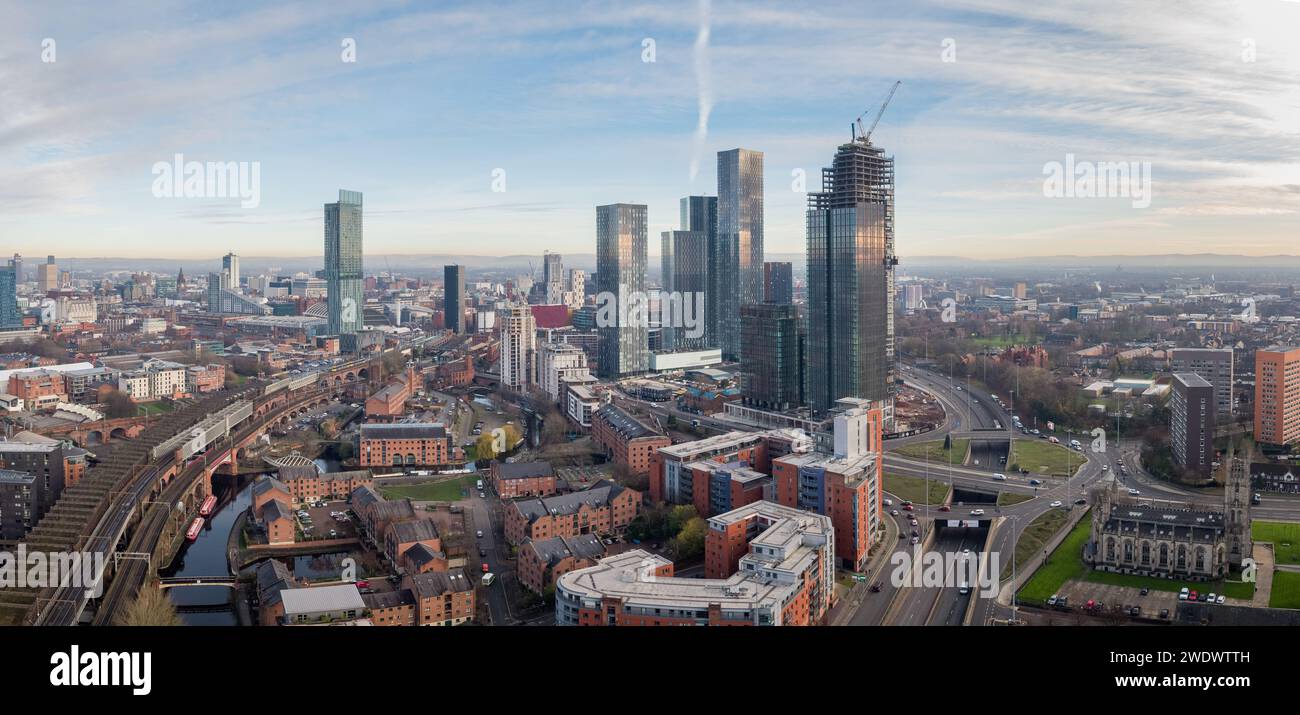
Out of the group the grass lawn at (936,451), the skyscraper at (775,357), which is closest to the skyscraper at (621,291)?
the skyscraper at (775,357)

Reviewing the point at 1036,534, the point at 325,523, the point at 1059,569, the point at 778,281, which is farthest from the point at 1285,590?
the point at 778,281

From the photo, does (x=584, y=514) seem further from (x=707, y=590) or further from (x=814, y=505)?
(x=707, y=590)

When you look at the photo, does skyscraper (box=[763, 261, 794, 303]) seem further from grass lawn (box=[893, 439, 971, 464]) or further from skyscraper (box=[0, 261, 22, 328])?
skyscraper (box=[0, 261, 22, 328])

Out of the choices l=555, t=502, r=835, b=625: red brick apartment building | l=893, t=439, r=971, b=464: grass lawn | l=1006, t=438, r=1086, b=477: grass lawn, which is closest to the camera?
l=555, t=502, r=835, b=625: red brick apartment building

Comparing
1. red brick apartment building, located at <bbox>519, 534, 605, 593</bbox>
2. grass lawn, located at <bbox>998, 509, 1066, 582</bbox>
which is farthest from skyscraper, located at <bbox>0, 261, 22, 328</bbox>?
grass lawn, located at <bbox>998, 509, 1066, 582</bbox>

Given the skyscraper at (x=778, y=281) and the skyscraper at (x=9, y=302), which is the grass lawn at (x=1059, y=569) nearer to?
the skyscraper at (x=778, y=281)

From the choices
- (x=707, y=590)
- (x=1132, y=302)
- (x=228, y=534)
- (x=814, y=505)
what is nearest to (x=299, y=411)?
(x=228, y=534)

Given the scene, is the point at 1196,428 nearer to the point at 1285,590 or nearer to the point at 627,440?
the point at 1285,590
